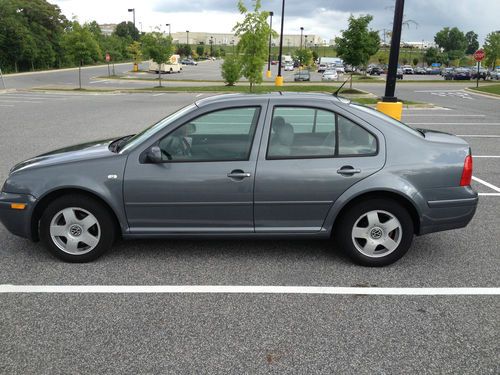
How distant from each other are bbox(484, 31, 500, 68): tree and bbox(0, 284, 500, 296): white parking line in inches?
2432

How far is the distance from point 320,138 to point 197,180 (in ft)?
3.88

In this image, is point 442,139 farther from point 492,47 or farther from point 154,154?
point 492,47

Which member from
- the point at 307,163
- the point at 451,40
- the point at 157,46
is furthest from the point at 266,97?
the point at 451,40

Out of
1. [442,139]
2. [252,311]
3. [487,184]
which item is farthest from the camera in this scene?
[487,184]

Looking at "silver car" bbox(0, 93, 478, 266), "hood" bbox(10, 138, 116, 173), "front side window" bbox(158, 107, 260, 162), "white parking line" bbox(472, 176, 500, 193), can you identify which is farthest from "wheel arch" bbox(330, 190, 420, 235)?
"white parking line" bbox(472, 176, 500, 193)

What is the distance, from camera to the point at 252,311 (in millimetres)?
3398

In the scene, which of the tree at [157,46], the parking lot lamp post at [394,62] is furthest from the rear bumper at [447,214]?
the tree at [157,46]

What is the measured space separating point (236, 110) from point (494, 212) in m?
3.75

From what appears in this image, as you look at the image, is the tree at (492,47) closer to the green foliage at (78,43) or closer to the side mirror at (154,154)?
the green foliage at (78,43)

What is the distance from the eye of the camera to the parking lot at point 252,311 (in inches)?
111

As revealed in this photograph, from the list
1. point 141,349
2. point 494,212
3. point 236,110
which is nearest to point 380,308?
point 141,349

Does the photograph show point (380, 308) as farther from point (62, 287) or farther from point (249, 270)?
point (62, 287)

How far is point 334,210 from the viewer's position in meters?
4.07

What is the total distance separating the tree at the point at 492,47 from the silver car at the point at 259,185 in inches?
2405
